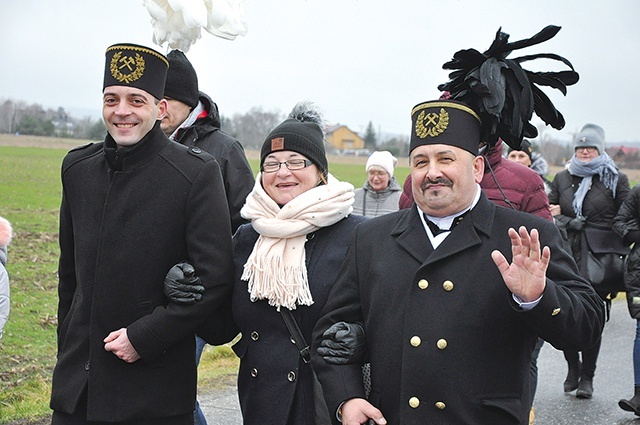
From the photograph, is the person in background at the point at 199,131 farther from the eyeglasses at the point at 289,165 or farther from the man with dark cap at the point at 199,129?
the eyeglasses at the point at 289,165

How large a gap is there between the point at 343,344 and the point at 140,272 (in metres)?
1.01

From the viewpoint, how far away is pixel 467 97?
3295 millimetres

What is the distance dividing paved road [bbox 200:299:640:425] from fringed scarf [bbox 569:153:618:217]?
1.68m

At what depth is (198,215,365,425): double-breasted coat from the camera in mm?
3541

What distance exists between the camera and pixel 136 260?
3533mm

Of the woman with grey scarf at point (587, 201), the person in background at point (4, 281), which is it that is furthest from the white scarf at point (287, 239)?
the woman with grey scarf at point (587, 201)

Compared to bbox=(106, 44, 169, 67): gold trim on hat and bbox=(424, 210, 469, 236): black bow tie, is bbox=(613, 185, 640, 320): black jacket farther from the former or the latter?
bbox=(106, 44, 169, 67): gold trim on hat

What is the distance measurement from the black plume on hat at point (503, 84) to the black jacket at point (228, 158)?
6.04 feet

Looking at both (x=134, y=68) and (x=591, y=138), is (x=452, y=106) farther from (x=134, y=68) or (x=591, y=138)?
(x=591, y=138)

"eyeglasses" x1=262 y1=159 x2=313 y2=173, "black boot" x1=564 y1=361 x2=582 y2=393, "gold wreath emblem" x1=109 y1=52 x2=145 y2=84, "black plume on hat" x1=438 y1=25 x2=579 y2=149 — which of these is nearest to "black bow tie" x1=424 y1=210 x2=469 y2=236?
"black plume on hat" x1=438 y1=25 x2=579 y2=149

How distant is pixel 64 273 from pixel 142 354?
0.64 m

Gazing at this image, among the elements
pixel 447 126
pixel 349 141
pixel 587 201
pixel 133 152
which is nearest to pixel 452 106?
pixel 447 126

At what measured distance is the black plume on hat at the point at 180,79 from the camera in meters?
4.70

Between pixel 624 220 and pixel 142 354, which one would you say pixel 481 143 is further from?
pixel 624 220
